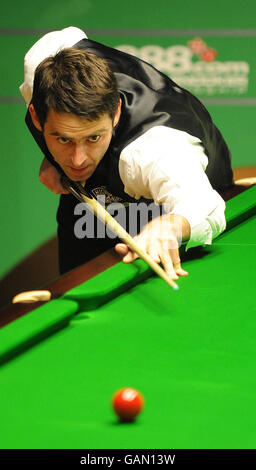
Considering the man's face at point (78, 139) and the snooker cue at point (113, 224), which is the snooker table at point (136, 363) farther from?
the man's face at point (78, 139)

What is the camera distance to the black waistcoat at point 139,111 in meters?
2.43

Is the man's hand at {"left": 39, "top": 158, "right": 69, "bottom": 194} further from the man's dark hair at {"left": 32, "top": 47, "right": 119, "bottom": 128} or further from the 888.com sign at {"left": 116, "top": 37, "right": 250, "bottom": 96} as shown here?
the 888.com sign at {"left": 116, "top": 37, "right": 250, "bottom": 96}

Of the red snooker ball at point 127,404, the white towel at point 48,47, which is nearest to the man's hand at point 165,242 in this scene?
the red snooker ball at point 127,404

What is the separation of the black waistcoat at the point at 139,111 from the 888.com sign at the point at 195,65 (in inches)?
63.2

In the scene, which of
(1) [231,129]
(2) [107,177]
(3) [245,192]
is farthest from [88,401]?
(1) [231,129]

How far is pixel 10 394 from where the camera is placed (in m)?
1.15

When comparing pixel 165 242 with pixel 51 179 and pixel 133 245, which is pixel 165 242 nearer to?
pixel 133 245

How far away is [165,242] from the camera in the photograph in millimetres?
1934

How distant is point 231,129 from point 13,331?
3.58 metres

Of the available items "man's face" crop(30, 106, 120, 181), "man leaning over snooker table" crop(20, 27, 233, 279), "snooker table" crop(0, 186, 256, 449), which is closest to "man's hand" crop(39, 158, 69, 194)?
"man leaning over snooker table" crop(20, 27, 233, 279)

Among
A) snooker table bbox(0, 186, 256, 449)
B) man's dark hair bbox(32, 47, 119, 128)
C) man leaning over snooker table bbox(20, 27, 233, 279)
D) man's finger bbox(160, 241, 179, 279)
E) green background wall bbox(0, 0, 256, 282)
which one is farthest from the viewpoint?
green background wall bbox(0, 0, 256, 282)

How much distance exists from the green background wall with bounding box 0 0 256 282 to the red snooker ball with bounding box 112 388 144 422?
3785 mm

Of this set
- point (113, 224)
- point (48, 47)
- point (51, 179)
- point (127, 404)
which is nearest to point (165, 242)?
point (113, 224)

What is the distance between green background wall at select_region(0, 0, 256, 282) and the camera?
450 centimetres
